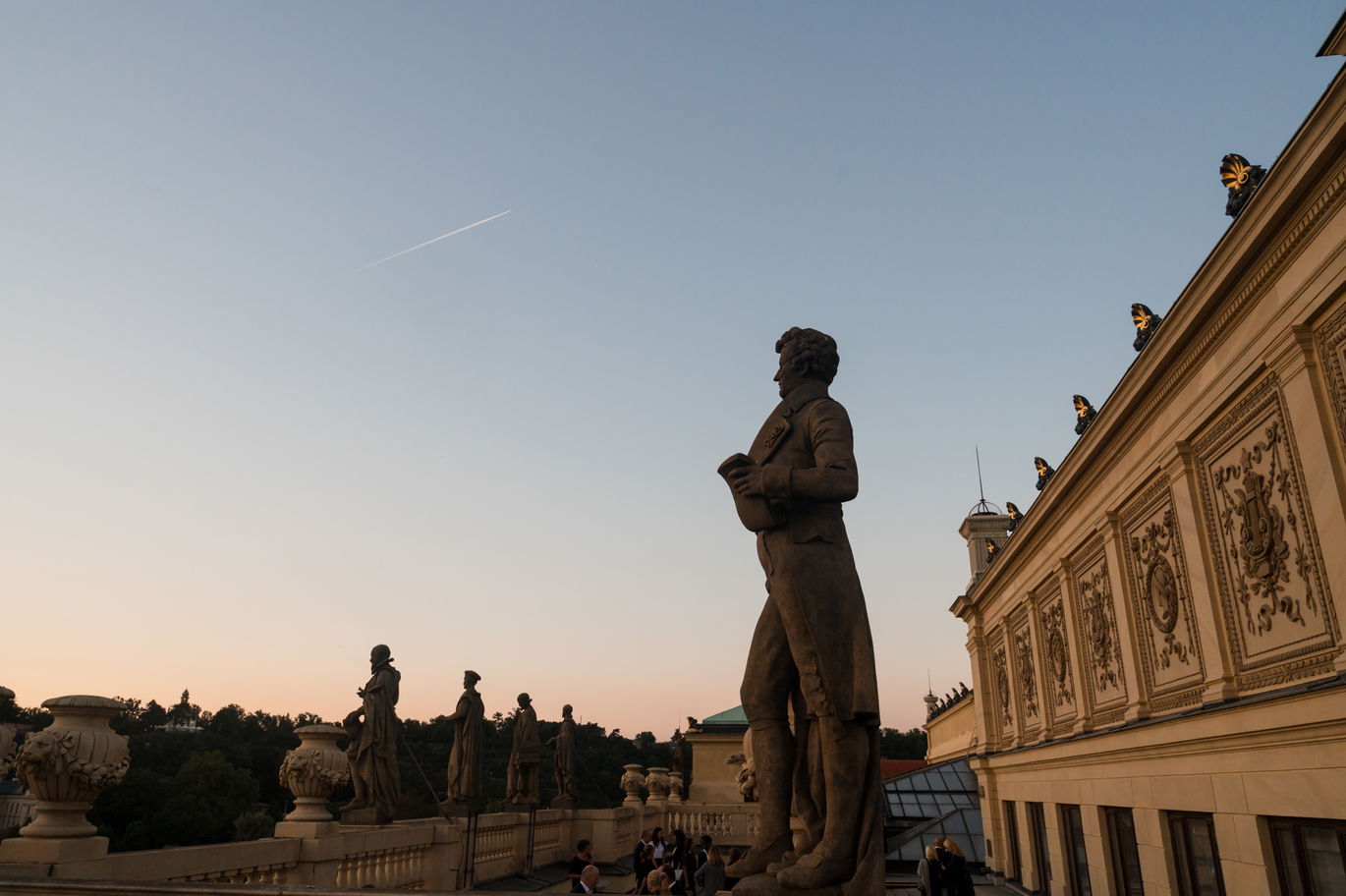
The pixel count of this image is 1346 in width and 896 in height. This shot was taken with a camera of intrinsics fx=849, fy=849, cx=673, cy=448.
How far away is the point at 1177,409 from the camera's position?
37.6 feet

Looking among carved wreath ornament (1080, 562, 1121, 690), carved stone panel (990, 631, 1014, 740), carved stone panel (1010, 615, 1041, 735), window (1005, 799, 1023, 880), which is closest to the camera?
carved wreath ornament (1080, 562, 1121, 690)

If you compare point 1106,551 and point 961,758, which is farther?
point 961,758

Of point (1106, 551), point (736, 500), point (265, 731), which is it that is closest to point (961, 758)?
point (1106, 551)

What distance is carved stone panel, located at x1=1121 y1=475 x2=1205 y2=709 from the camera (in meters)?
11.3

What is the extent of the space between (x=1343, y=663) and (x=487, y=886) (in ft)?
41.1

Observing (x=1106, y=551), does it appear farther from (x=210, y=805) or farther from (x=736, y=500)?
(x=210, y=805)

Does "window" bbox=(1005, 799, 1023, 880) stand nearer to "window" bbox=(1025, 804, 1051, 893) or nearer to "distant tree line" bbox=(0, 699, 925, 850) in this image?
"window" bbox=(1025, 804, 1051, 893)

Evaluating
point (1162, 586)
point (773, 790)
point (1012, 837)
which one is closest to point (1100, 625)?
point (1162, 586)

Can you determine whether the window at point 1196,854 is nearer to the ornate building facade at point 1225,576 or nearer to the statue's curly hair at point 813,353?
the ornate building facade at point 1225,576

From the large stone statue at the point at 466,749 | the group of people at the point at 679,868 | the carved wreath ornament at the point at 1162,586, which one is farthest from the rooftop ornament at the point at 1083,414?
the large stone statue at the point at 466,749

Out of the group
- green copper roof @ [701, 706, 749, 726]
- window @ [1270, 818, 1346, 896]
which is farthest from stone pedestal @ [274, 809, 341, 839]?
green copper roof @ [701, 706, 749, 726]

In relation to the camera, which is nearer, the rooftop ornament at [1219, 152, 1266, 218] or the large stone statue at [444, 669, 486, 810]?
the rooftop ornament at [1219, 152, 1266, 218]

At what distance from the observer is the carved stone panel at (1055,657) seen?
57.5 ft

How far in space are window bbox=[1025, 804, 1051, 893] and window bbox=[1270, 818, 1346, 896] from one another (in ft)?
36.5
